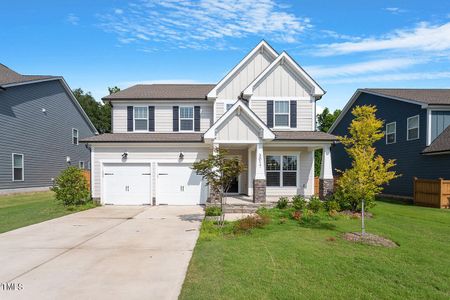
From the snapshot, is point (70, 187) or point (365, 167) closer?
point (365, 167)

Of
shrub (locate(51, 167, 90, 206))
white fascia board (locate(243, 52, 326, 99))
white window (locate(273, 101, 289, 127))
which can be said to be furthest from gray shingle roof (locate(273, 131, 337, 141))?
shrub (locate(51, 167, 90, 206))

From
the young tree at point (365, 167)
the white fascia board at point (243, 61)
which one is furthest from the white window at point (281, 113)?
the young tree at point (365, 167)

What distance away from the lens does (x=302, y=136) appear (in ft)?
51.8

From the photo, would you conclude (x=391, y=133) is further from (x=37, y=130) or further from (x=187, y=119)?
(x=37, y=130)

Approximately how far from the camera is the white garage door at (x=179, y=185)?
16422mm

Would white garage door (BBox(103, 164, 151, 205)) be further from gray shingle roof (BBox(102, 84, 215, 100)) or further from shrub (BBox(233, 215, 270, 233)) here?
shrub (BBox(233, 215, 270, 233))

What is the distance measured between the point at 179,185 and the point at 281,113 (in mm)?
6774

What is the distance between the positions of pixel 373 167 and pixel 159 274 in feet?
22.6

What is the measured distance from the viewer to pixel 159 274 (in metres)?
5.71

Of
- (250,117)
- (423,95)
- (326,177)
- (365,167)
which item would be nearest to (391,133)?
(423,95)

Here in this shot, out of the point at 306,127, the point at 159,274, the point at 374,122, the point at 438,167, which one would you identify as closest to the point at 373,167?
the point at 374,122

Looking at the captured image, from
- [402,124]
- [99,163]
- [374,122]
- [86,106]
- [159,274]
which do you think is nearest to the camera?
[159,274]

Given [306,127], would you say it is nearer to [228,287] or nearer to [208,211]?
[208,211]

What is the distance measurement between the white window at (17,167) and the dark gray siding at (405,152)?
82.6 feet
